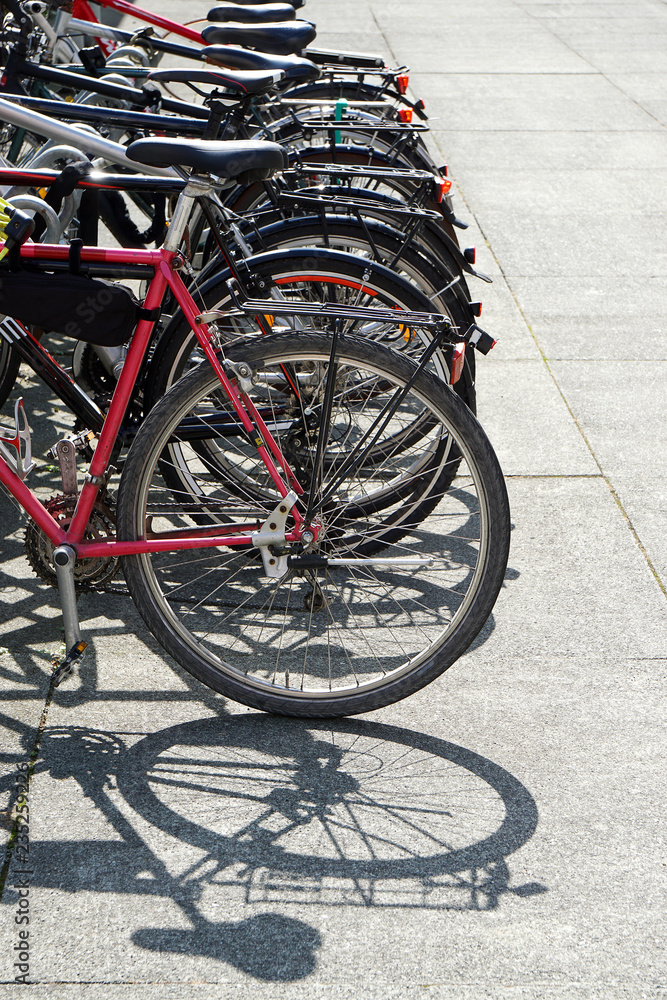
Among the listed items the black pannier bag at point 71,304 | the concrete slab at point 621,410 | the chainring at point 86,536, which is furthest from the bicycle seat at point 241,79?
the concrete slab at point 621,410

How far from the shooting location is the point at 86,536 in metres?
3.27

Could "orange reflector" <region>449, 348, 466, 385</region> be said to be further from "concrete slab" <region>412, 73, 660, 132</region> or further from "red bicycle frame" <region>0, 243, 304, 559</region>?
"concrete slab" <region>412, 73, 660, 132</region>

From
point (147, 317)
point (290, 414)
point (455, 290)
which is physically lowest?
point (290, 414)

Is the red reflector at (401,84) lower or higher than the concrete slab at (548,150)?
higher

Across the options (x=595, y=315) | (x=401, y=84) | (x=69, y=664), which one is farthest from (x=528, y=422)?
(x=69, y=664)

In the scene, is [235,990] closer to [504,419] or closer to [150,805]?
[150,805]

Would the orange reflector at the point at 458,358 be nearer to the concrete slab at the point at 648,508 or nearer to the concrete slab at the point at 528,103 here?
the concrete slab at the point at 648,508

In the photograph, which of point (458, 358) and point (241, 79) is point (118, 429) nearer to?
point (458, 358)

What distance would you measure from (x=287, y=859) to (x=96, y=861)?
0.47 m

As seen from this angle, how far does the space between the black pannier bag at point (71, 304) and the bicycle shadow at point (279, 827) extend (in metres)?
1.13

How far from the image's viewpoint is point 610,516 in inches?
168

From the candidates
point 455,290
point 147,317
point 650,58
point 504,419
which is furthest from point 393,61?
point 147,317

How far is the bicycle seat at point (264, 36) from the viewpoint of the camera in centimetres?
441

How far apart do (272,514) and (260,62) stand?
1944 millimetres
